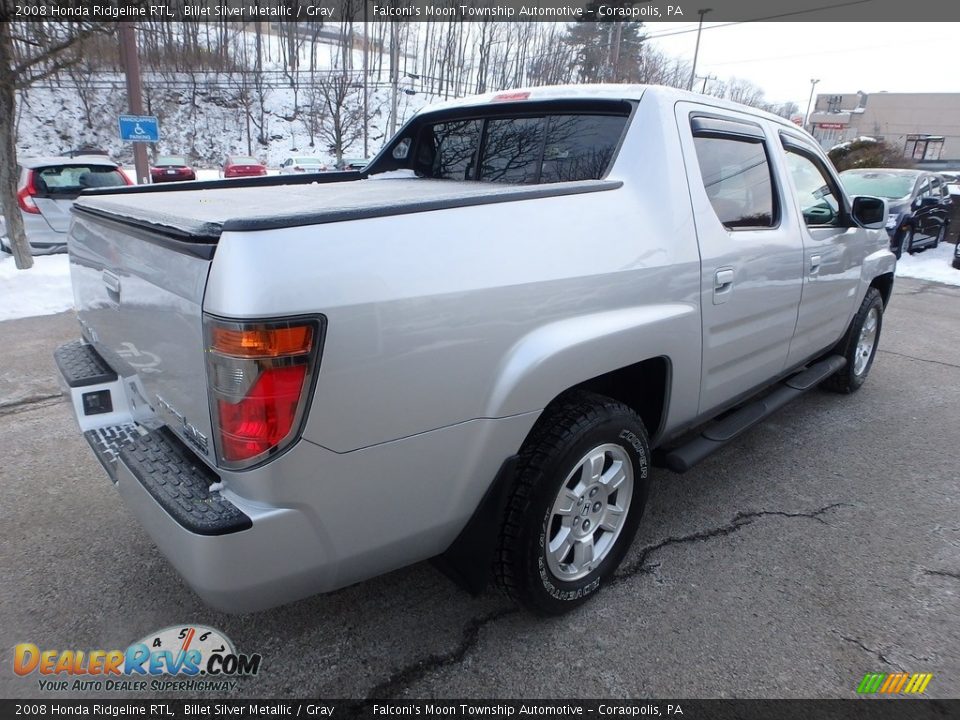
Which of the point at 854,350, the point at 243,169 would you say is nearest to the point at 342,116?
the point at 243,169

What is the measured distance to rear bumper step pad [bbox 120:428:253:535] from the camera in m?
1.54

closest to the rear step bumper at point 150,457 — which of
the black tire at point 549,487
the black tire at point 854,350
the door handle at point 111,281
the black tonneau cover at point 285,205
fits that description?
the door handle at point 111,281

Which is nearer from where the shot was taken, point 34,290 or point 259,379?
point 259,379

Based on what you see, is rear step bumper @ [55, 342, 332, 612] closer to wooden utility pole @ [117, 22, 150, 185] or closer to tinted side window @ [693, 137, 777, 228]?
tinted side window @ [693, 137, 777, 228]

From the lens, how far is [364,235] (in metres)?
1.60

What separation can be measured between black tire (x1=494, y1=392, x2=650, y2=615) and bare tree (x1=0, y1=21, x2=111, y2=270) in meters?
8.39

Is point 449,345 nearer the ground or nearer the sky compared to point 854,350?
nearer the sky

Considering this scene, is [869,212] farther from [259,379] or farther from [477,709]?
[259,379]

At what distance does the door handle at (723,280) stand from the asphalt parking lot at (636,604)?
121 centimetres

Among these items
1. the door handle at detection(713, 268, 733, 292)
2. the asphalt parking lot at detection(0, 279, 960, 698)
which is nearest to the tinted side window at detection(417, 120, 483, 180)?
the door handle at detection(713, 268, 733, 292)

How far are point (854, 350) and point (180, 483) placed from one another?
188 inches

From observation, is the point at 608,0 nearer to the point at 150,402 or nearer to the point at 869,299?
the point at 869,299

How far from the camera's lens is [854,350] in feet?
15.4

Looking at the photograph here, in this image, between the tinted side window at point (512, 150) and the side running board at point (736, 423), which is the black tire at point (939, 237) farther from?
the tinted side window at point (512, 150)
